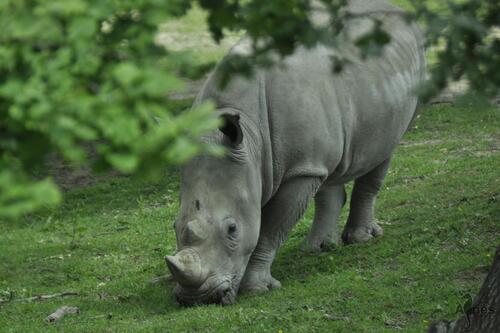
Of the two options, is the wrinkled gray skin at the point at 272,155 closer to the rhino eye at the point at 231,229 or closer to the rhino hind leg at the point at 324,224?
the rhino eye at the point at 231,229

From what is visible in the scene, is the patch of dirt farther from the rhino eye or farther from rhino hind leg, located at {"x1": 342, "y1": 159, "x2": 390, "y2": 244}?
the rhino eye

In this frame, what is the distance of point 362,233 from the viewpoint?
1040cm

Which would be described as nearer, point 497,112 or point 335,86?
point 335,86

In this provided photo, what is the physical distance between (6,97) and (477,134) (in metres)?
12.5

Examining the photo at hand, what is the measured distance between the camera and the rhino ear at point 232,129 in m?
7.78

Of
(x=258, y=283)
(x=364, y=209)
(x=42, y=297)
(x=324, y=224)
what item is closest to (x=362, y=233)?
(x=364, y=209)

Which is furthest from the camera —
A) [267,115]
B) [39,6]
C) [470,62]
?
[267,115]

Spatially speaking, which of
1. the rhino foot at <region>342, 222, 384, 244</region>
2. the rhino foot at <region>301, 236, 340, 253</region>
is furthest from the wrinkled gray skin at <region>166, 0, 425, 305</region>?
the rhino foot at <region>342, 222, 384, 244</region>

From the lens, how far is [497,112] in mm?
15992

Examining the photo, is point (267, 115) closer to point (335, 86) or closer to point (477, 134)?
point (335, 86)

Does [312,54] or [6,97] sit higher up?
[6,97]

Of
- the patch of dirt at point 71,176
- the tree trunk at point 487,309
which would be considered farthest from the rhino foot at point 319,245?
the patch of dirt at point 71,176

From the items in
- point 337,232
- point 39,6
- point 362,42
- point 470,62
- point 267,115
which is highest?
point 39,6

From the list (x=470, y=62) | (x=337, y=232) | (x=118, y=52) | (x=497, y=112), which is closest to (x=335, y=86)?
(x=337, y=232)
